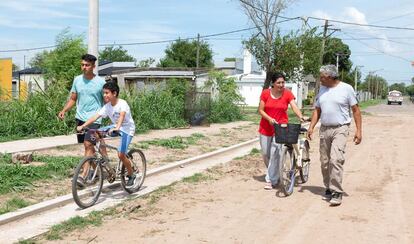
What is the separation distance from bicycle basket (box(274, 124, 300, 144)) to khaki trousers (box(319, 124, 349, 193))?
436mm

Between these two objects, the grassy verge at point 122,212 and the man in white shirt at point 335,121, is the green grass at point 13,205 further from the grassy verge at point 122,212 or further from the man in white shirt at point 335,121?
the man in white shirt at point 335,121

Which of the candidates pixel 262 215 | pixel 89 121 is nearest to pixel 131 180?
pixel 89 121

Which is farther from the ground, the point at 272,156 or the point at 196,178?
the point at 272,156

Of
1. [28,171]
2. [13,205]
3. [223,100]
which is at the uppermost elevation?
[223,100]

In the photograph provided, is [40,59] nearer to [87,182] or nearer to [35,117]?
[35,117]

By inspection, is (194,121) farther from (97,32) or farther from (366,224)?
(366,224)

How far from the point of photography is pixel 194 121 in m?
20.3

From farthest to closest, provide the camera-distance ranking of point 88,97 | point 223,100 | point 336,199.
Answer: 1. point 223,100
2. point 88,97
3. point 336,199

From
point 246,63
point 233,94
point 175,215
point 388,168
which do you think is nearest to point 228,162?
point 388,168

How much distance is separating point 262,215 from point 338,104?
77.2 inches

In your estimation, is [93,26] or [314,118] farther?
[93,26]

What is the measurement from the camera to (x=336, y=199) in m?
7.22

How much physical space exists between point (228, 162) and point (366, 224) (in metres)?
5.60

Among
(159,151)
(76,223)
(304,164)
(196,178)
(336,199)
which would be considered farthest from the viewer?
(159,151)
